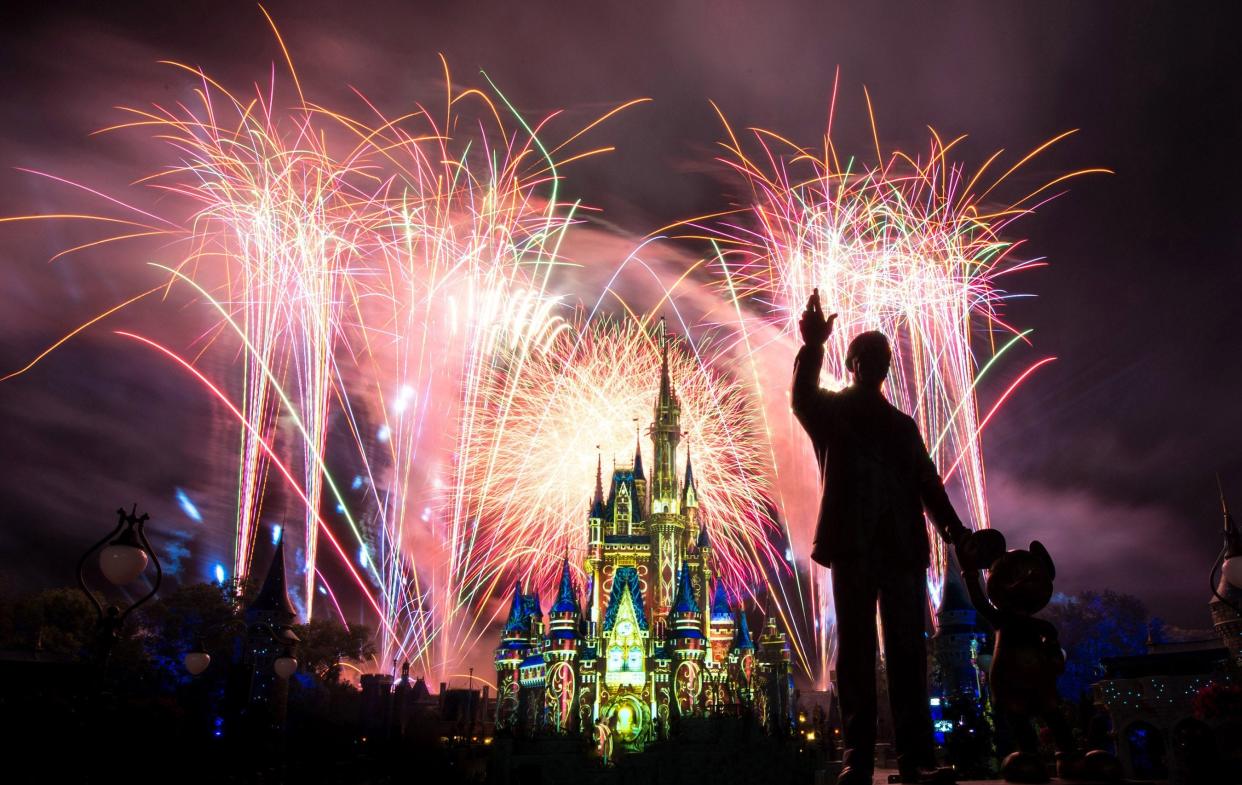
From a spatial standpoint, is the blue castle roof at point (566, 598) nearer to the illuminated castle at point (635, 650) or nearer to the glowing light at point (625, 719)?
the illuminated castle at point (635, 650)

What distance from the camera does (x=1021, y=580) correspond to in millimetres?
6734

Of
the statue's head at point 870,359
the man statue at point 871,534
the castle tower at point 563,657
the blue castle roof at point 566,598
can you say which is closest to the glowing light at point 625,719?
the castle tower at point 563,657

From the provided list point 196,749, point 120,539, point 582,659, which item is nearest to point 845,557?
point 120,539

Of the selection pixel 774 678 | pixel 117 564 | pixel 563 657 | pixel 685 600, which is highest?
pixel 685 600

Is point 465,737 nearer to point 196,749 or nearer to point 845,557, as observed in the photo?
point 196,749

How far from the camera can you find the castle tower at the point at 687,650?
62.2 metres

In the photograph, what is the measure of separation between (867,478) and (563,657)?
59.5 metres

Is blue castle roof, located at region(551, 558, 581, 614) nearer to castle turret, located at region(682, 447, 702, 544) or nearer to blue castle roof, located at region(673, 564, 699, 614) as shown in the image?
blue castle roof, located at region(673, 564, 699, 614)

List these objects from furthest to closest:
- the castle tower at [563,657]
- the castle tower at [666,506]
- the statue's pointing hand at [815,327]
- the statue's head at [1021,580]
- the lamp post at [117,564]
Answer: the castle tower at [666,506] → the castle tower at [563,657] → the lamp post at [117,564] → the statue's pointing hand at [815,327] → the statue's head at [1021,580]

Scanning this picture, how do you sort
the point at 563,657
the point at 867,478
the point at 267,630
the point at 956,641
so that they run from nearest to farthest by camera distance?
the point at 867,478 → the point at 267,630 → the point at 956,641 → the point at 563,657

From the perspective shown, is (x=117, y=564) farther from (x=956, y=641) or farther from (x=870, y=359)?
(x=956, y=641)

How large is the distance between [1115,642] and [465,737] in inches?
2062

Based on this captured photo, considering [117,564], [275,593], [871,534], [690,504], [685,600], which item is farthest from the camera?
[690,504]

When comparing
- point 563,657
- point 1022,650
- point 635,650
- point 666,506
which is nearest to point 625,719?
point 635,650
